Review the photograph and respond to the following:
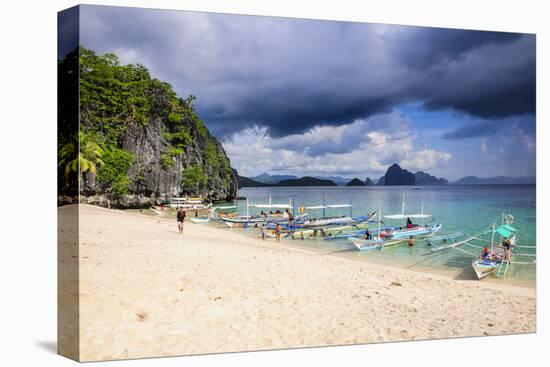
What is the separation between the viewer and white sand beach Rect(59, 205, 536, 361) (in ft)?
19.5

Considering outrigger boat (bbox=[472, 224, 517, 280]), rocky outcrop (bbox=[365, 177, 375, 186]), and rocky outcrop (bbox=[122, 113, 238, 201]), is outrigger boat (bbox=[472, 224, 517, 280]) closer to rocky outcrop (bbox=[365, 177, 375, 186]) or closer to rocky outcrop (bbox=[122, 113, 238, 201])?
rocky outcrop (bbox=[365, 177, 375, 186])

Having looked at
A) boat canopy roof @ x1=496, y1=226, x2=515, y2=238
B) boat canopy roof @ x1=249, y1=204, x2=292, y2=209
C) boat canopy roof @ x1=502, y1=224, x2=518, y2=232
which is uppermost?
boat canopy roof @ x1=249, y1=204, x2=292, y2=209

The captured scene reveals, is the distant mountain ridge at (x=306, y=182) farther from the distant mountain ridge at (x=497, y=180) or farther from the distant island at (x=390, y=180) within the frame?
the distant mountain ridge at (x=497, y=180)

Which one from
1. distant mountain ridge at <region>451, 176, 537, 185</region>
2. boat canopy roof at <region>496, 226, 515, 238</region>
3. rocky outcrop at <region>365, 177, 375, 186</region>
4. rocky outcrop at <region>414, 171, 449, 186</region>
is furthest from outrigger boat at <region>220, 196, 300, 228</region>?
boat canopy roof at <region>496, 226, 515, 238</region>

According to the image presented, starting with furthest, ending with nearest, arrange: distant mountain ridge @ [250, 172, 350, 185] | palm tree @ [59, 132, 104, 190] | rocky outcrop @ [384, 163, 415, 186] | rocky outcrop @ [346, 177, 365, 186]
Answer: distant mountain ridge @ [250, 172, 350, 185] < rocky outcrop @ [346, 177, 365, 186] < rocky outcrop @ [384, 163, 415, 186] < palm tree @ [59, 132, 104, 190]

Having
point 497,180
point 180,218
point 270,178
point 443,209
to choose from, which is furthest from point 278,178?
point 497,180

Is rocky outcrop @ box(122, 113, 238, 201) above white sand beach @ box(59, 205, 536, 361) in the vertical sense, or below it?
above

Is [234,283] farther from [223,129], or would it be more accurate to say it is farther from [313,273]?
[223,129]

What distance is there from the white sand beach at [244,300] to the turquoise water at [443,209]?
411 mm

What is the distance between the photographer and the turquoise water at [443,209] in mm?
8133

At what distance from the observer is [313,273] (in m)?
7.40

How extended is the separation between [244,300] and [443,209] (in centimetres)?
488

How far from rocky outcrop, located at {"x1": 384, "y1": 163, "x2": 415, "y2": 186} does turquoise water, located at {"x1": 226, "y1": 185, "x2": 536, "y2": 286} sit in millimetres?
173

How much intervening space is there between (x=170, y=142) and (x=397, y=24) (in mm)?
4476
